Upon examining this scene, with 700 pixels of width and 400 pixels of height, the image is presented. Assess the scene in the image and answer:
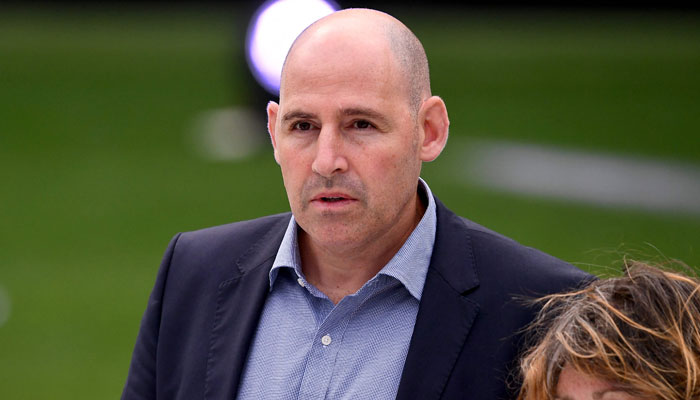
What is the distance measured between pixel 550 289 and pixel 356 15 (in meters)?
0.69

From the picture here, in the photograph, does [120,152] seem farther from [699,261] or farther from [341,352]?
[341,352]

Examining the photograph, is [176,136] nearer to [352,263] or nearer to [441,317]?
[352,263]

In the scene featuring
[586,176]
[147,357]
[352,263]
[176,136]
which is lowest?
[147,357]

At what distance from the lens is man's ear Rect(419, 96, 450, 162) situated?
6.81ft

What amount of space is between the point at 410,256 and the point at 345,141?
29cm

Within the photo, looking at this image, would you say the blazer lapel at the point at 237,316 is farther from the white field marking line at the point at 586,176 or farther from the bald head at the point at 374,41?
the white field marking line at the point at 586,176

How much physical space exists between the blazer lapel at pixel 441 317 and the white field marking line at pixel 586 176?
216 inches

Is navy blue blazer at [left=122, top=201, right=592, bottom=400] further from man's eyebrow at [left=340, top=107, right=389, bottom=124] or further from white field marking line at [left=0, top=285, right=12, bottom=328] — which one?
white field marking line at [left=0, top=285, right=12, bottom=328]

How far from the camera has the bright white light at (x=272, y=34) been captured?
6195mm

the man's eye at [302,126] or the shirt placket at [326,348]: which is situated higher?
the man's eye at [302,126]

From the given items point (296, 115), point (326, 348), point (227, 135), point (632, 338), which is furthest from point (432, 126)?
point (227, 135)

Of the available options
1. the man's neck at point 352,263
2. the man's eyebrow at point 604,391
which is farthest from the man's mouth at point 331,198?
the man's eyebrow at point 604,391

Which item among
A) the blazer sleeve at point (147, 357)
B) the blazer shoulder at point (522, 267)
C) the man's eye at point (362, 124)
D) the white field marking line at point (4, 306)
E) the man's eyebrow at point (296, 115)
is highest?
the man's eyebrow at point (296, 115)

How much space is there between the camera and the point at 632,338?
5.27 feet
